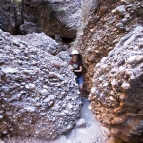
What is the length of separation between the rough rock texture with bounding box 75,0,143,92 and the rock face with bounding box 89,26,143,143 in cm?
67

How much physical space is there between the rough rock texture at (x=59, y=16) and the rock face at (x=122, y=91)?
5243mm

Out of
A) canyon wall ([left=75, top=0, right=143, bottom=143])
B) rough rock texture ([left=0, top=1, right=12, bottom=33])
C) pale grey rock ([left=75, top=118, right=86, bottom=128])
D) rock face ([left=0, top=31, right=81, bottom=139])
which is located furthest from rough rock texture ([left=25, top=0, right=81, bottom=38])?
pale grey rock ([left=75, top=118, right=86, bottom=128])

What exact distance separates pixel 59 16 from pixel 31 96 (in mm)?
5217

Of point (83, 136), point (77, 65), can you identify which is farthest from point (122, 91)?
point (77, 65)

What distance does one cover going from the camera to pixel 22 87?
2.49 meters

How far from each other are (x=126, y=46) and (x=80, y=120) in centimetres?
146

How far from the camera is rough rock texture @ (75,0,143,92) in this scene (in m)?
2.38

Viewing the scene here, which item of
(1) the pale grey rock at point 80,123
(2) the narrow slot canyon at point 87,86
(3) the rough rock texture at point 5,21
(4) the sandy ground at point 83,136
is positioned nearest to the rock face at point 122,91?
(2) the narrow slot canyon at point 87,86

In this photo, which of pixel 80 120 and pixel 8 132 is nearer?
pixel 8 132

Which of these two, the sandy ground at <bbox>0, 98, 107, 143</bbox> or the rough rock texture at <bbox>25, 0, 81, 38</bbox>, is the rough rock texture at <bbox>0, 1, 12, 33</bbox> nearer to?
the rough rock texture at <bbox>25, 0, 81, 38</bbox>

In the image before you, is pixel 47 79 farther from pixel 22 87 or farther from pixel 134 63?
pixel 134 63

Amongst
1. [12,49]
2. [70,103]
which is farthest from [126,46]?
[12,49]

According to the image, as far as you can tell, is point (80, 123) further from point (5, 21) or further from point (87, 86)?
point (5, 21)

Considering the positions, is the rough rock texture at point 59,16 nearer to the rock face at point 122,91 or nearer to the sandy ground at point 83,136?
the sandy ground at point 83,136
